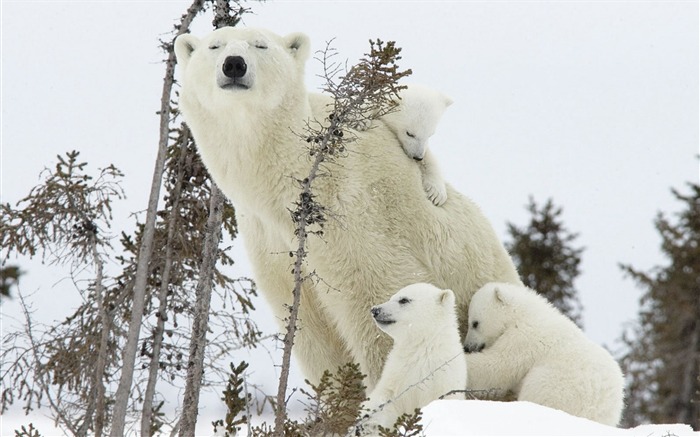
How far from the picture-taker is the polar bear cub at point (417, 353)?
605cm

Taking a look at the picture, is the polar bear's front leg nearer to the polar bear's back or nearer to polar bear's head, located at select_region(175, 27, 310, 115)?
the polar bear's back

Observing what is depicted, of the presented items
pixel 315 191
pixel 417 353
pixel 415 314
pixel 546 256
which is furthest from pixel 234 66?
pixel 546 256

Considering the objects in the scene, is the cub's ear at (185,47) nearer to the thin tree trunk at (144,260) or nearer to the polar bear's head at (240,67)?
the polar bear's head at (240,67)

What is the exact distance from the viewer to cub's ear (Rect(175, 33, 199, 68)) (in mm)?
6973

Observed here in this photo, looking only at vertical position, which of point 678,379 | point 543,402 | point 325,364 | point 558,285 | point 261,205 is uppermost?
point 558,285

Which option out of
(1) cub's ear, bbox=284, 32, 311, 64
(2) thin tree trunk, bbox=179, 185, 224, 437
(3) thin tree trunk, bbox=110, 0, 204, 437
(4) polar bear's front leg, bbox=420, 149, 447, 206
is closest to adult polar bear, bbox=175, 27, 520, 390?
(1) cub's ear, bbox=284, 32, 311, 64

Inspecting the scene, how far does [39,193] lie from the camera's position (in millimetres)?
8195

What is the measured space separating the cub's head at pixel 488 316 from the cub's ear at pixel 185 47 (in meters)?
2.67

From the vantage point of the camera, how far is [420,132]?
7.34 m

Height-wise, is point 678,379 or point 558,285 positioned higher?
point 558,285

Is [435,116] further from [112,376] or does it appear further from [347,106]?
[112,376]

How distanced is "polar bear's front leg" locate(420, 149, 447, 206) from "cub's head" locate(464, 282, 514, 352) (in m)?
0.74

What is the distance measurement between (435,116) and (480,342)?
5.66ft

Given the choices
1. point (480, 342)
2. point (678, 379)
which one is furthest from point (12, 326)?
point (678, 379)
